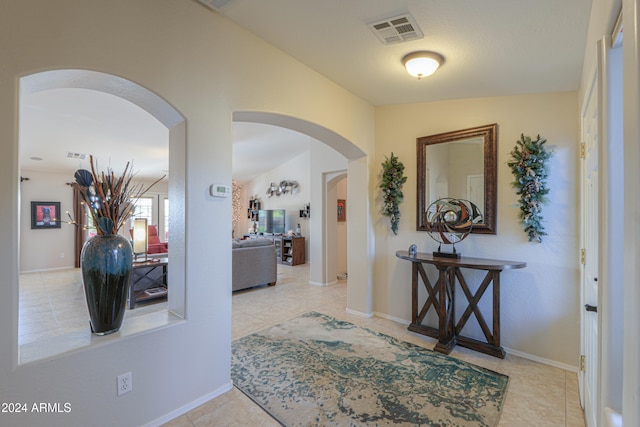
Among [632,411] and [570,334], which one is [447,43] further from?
[570,334]

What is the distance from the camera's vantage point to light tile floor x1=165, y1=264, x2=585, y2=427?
1934 millimetres

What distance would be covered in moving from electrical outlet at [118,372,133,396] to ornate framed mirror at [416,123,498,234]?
3067mm

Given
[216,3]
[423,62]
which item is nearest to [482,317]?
[423,62]

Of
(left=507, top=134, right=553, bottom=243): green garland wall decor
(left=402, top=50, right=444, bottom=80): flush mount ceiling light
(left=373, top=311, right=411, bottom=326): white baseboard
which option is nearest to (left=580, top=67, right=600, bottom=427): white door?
(left=507, top=134, right=553, bottom=243): green garland wall decor

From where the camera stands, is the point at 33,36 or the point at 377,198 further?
the point at 377,198

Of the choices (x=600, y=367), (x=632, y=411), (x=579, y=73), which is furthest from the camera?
(x=579, y=73)

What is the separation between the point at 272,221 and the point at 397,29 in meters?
7.21

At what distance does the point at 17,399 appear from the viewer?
138 centimetres

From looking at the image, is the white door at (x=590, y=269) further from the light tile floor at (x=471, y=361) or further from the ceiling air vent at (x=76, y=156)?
the ceiling air vent at (x=76, y=156)

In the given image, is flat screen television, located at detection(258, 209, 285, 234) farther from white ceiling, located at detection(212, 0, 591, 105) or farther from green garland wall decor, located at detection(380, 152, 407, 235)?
white ceiling, located at detection(212, 0, 591, 105)

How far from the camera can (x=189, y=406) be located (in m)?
2.00

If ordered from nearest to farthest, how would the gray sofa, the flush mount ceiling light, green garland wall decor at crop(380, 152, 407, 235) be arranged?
the flush mount ceiling light → green garland wall decor at crop(380, 152, 407, 235) → the gray sofa

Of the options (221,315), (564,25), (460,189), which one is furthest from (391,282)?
(564,25)

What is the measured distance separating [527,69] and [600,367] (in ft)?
7.57
